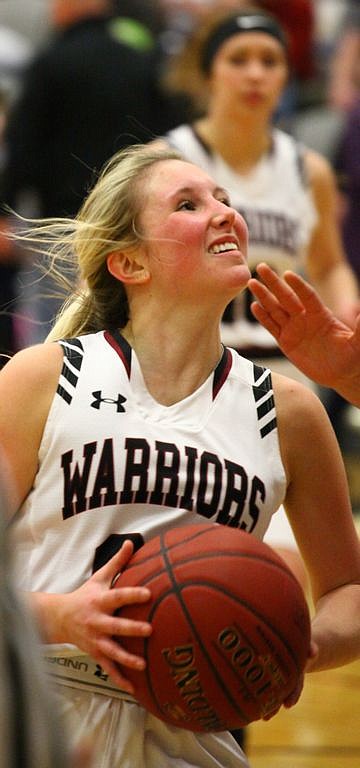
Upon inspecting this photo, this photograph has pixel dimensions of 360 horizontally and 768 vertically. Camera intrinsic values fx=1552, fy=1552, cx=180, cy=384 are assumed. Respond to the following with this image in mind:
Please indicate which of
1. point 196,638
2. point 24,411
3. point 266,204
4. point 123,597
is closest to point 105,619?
point 123,597

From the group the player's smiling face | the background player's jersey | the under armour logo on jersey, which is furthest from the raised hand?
the player's smiling face

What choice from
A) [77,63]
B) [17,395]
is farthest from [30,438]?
[77,63]

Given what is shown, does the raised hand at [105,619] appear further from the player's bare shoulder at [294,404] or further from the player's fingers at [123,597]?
the player's bare shoulder at [294,404]

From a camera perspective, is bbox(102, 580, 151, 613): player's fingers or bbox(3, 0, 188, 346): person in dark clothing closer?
bbox(102, 580, 151, 613): player's fingers

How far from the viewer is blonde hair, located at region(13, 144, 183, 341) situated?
10.6 feet

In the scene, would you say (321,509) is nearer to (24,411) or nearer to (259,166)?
(24,411)

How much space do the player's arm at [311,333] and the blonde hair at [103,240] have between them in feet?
0.98

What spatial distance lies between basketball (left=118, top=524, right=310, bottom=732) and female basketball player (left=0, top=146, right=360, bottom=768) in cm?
10

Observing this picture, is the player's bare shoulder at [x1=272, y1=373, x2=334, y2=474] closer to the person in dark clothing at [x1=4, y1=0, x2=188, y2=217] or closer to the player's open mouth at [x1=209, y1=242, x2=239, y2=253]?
the player's open mouth at [x1=209, y1=242, x2=239, y2=253]

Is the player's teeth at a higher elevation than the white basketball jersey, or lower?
higher

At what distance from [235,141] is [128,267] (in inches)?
96.5

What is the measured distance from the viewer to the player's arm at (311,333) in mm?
3141

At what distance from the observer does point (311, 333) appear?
3.18 metres

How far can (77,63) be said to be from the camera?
21.4ft
